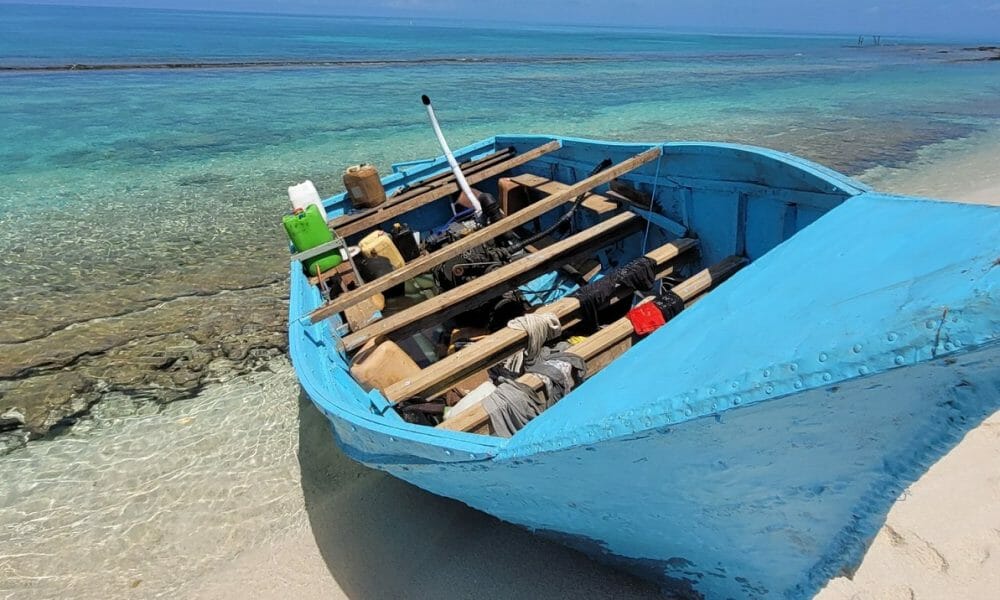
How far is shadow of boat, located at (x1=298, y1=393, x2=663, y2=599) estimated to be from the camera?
126 inches

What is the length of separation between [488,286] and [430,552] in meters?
1.91

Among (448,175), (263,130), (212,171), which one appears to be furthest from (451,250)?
(263,130)

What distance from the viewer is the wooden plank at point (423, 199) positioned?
5527 millimetres

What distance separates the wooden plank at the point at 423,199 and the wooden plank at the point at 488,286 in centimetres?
174

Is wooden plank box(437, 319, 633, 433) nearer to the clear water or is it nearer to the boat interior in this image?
the boat interior

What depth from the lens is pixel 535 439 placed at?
6.44 ft

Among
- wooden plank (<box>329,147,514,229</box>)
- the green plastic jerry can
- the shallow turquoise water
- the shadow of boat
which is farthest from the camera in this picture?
the shallow turquoise water

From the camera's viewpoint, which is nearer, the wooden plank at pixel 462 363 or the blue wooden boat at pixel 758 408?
the blue wooden boat at pixel 758 408

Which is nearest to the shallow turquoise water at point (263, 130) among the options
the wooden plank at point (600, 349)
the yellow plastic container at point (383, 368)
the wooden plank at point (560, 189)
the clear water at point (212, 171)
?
the clear water at point (212, 171)

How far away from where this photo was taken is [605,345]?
3.28m

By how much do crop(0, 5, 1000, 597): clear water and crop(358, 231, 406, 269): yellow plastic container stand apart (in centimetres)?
178

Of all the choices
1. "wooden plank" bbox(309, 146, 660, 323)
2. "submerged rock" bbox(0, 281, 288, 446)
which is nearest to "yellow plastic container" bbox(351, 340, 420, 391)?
"wooden plank" bbox(309, 146, 660, 323)

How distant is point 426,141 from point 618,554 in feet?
52.7

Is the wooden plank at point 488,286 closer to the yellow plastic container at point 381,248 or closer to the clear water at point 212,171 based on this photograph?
the yellow plastic container at point 381,248
